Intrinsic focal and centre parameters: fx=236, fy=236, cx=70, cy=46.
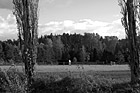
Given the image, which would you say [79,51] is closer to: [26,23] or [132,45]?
[26,23]

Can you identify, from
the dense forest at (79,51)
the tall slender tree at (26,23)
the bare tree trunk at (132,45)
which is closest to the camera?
the bare tree trunk at (132,45)

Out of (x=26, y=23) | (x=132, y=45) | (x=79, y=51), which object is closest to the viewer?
(x=132, y=45)

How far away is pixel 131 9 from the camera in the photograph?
1184cm

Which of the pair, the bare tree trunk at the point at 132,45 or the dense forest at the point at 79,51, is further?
the dense forest at the point at 79,51

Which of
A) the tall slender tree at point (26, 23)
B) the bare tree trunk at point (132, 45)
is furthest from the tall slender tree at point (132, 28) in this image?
the tall slender tree at point (26, 23)

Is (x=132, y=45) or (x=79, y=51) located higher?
(x=79, y=51)

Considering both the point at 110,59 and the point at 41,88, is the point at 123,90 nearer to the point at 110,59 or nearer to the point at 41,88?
the point at 41,88

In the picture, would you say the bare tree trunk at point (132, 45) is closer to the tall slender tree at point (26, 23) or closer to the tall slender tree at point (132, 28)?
the tall slender tree at point (132, 28)

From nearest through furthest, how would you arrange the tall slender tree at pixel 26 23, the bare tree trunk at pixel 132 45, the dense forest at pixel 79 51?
the bare tree trunk at pixel 132 45 → the tall slender tree at pixel 26 23 → the dense forest at pixel 79 51

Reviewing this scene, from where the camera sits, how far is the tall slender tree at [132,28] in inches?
449

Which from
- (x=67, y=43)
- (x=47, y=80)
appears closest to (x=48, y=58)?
(x=67, y=43)

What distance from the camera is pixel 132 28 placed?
11.7 metres

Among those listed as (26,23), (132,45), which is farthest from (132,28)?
(26,23)

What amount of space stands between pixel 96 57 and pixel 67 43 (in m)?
42.2
